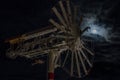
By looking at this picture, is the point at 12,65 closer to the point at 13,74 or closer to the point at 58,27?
the point at 13,74

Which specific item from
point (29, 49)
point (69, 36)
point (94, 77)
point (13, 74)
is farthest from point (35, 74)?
point (69, 36)

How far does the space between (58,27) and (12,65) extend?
104 ft

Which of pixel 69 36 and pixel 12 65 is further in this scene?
pixel 12 65

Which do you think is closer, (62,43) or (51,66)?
(62,43)

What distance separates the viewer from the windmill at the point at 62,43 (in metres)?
34.9

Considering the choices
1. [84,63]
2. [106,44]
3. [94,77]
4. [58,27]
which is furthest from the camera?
[94,77]

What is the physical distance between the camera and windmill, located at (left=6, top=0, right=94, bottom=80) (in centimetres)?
3488

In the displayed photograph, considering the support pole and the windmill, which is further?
the support pole

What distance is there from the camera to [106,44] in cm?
6250

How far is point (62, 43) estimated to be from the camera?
36.7 meters

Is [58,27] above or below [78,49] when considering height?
above

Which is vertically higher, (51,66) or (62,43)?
(62,43)

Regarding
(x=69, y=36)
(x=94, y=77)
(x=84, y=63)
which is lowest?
(x=94, y=77)

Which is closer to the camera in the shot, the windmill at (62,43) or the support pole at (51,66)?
the windmill at (62,43)
